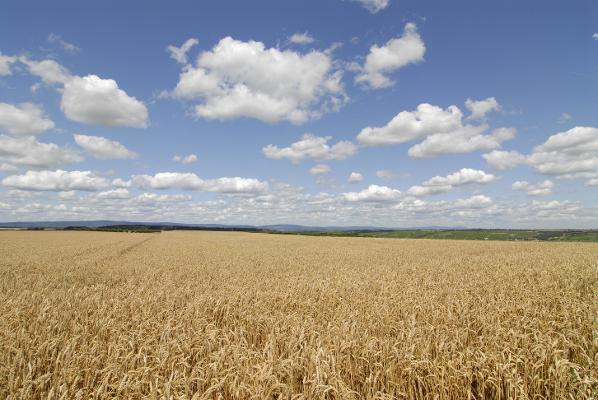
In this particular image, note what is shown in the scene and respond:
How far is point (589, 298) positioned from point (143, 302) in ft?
39.2

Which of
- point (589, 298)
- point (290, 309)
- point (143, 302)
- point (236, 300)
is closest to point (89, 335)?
point (143, 302)

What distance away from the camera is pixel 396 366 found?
4.84 m

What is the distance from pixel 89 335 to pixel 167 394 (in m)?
3.65

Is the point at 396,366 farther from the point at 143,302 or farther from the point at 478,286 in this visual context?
the point at 478,286

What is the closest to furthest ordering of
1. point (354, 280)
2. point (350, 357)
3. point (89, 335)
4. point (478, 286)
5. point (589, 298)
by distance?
point (350, 357) < point (89, 335) < point (589, 298) < point (478, 286) < point (354, 280)

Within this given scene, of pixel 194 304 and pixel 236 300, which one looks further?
pixel 236 300

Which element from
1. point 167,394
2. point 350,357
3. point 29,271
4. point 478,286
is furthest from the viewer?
point 29,271

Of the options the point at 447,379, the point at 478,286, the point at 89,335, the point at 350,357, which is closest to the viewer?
the point at 447,379

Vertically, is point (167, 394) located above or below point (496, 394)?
above

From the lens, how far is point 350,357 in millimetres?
5316

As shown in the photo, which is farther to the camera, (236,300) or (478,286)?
(478,286)

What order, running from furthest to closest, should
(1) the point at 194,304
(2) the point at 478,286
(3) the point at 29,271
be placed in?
1. (3) the point at 29,271
2. (2) the point at 478,286
3. (1) the point at 194,304

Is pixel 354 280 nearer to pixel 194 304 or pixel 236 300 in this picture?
pixel 236 300

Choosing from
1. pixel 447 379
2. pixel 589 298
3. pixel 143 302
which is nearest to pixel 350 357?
pixel 447 379
